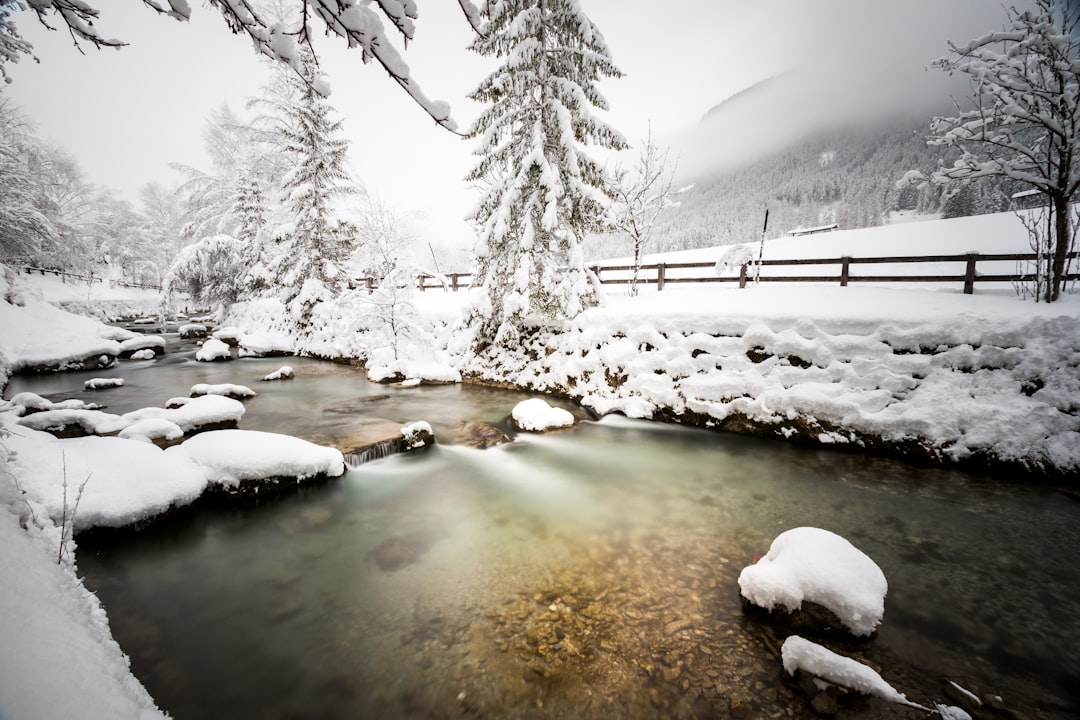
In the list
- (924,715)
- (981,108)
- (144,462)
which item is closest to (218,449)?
(144,462)

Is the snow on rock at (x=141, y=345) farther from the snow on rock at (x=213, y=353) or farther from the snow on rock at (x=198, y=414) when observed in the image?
the snow on rock at (x=198, y=414)

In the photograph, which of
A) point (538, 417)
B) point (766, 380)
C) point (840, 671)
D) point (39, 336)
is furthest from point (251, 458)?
point (39, 336)

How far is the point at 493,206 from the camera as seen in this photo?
39.0 ft

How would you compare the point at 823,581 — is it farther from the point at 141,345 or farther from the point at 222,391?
the point at 141,345

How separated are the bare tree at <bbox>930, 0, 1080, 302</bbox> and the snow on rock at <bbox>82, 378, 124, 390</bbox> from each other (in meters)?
22.1

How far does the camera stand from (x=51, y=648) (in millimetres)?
1383

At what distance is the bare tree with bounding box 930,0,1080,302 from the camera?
7.33m

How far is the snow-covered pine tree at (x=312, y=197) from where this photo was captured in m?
16.9

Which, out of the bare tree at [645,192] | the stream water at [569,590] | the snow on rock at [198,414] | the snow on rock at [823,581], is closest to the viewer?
the stream water at [569,590]

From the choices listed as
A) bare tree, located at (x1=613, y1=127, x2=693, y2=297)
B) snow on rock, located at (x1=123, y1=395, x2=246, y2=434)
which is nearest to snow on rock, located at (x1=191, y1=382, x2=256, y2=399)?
snow on rock, located at (x1=123, y1=395, x2=246, y2=434)

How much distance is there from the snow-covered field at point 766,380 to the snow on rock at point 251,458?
15 centimetres

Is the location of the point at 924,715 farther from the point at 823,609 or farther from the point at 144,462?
the point at 144,462

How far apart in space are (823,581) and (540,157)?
1086 cm

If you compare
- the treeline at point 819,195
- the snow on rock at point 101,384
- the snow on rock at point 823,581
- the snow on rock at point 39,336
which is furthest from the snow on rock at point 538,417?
the treeline at point 819,195
